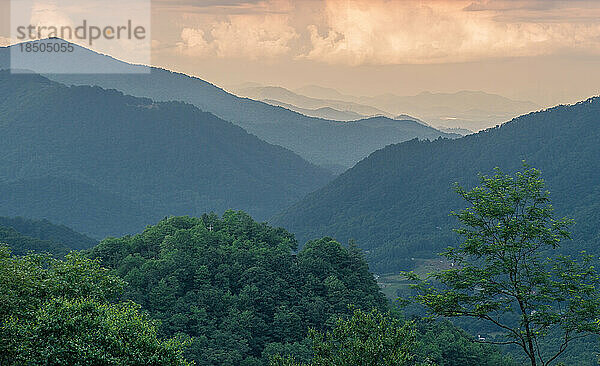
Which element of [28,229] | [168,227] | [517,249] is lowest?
[28,229]

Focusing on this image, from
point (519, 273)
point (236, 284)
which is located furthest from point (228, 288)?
point (519, 273)

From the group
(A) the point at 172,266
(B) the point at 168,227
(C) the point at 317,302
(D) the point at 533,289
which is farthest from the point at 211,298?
(D) the point at 533,289

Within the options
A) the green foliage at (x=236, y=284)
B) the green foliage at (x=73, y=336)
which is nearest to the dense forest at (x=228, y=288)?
the green foliage at (x=236, y=284)

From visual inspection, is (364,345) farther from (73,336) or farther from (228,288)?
(228,288)

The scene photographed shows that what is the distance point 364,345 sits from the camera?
2320 centimetres

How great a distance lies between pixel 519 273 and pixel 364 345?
20.9ft

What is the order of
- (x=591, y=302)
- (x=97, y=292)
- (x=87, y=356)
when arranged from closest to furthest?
(x=591, y=302) < (x=87, y=356) < (x=97, y=292)

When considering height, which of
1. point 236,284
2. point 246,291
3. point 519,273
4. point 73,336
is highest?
point 519,273

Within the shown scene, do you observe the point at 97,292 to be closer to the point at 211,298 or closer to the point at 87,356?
the point at 87,356

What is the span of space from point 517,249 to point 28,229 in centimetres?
15469

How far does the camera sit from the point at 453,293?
70.4 feet

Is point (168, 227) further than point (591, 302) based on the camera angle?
Yes

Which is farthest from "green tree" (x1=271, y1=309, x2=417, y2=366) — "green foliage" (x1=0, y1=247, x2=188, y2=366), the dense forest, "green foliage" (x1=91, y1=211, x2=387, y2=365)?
"green foliage" (x1=91, y1=211, x2=387, y2=365)

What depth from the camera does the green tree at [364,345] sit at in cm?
2302
